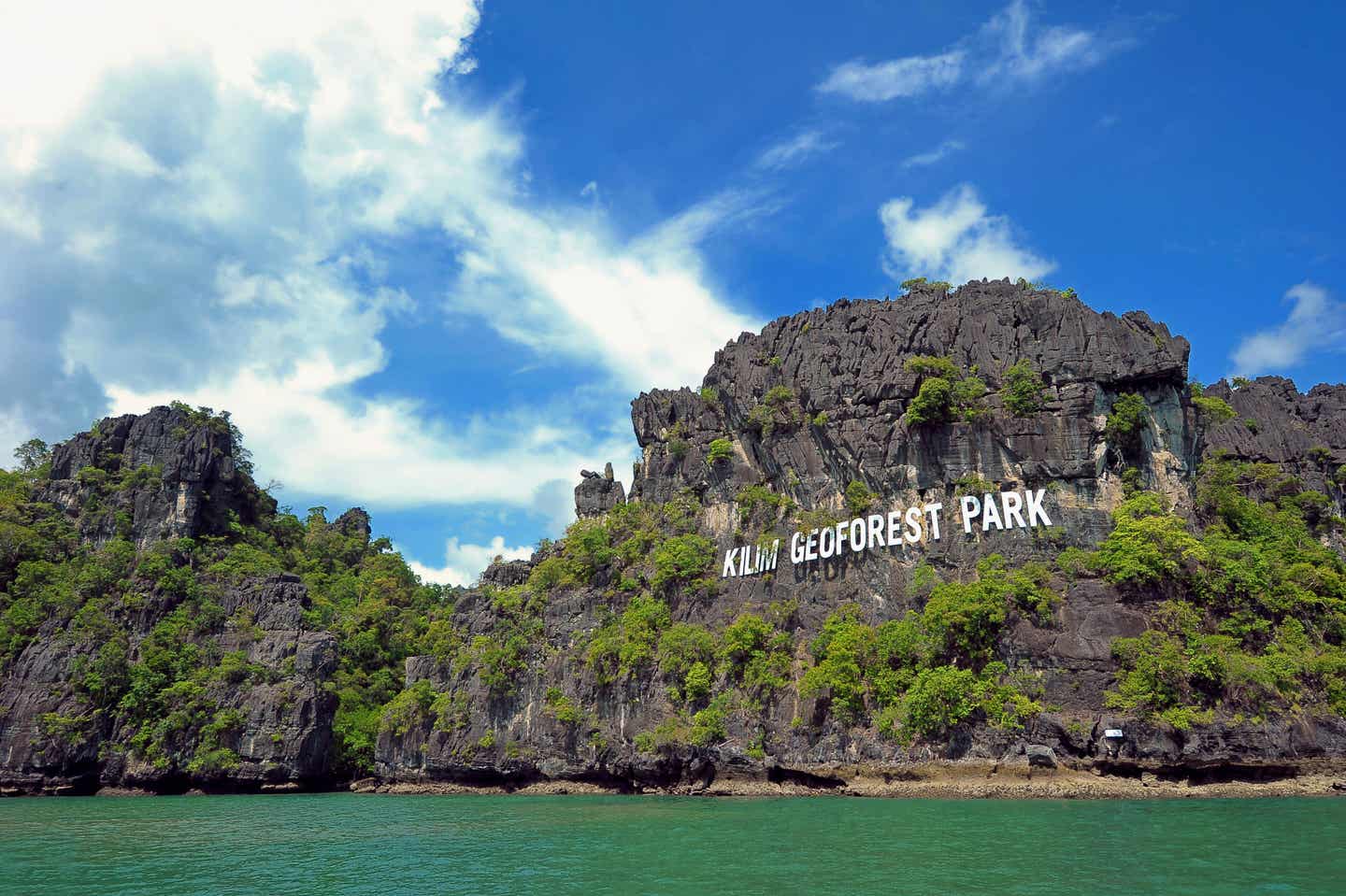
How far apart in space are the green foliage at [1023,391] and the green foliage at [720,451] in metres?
17.4

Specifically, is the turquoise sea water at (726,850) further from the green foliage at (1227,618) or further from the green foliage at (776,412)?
the green foliage at (776,412)

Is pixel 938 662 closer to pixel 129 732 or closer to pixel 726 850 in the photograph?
pixel 726 850

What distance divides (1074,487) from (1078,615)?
757cm

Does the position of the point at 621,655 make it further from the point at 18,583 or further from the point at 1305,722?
the point at 18,583

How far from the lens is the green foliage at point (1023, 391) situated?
1828 inches

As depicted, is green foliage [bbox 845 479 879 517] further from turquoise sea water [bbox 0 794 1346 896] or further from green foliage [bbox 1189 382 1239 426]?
green foliage [bbox 1189 382 1239 426]

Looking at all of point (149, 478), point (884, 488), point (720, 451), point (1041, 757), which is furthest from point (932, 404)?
point (149, 478)

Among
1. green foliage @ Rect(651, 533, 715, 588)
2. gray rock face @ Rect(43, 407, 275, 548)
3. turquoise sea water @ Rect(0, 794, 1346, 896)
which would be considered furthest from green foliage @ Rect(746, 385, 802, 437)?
gray rock face @ Rect(43, 407, 275, 548)

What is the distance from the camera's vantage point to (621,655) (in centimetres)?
5209

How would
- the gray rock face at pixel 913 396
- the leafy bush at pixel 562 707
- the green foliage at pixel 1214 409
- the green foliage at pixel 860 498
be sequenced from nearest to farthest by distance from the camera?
1. the gray rock face at pixel 913 396
2. the green foliage at pixel 860 498
3. the leafy bush at pixel 562 707
4. the green foliage at pixel 1214 409

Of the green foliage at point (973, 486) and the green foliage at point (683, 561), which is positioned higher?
the green foliage at point (973, 486)

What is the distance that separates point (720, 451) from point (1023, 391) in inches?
748

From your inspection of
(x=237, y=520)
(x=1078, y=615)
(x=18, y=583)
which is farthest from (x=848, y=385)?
(x=18, y=583)

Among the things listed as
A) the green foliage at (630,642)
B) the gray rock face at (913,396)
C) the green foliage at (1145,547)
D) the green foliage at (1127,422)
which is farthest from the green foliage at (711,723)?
the green foliage at (1127,422)
